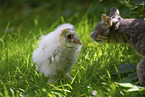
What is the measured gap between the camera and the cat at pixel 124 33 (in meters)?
1.82

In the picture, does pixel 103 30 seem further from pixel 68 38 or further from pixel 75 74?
pixel 75 74

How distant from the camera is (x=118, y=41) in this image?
2.07 metres

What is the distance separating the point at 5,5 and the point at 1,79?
4.19 metres

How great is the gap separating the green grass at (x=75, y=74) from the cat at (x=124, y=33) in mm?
271

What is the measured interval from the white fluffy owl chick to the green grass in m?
0.11

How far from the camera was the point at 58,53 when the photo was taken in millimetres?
2141

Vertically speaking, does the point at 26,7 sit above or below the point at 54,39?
above

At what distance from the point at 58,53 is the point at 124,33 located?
688 millimetres

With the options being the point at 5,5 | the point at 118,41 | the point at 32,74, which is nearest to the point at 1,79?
the point at 32,74

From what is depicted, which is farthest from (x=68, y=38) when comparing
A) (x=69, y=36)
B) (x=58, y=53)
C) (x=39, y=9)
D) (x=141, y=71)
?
(x=39, y=9)

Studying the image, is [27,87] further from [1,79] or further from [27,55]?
[27,55]

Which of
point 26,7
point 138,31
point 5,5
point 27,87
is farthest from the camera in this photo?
point 26,7

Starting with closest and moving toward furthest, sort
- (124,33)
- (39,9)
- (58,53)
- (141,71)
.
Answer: (141,71) < (124,33) < (58,53) < (39,9)

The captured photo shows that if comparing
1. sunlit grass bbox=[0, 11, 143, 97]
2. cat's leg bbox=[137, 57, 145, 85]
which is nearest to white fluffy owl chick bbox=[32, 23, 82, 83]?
sunlit grass bbox=[0, 11, 143, 97]
